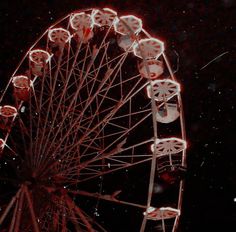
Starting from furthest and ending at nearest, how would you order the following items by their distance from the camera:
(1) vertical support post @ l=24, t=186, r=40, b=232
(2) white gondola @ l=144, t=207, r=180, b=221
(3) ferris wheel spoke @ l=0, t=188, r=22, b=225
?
(2) white gondola @ l=144, t=207, r=180, b=221 → (3) ferris wheel spoke @ l=0, t=188, r=22, b=225 → (1) vertical support post @ l=24, t=186, r=40, b=232

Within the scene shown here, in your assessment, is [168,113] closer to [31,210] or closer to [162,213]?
[162,213]

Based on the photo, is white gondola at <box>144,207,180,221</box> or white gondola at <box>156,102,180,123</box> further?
white gondola at <box>156,102,180,123</box>

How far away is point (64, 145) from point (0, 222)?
147 cm

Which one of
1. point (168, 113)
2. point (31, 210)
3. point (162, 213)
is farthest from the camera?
point (168, 113)

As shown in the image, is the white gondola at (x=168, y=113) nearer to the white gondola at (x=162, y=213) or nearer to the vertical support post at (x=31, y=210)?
the white gondola at (x=162, y=213)

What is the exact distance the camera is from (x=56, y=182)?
685 centimetres

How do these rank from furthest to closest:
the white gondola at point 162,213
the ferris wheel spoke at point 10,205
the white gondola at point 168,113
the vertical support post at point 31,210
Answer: the white gondola at point 168,113 → the white gondola at point 162,213 → the ferris wheel spoke at point 10,205 → the vertical support post at point 31,210

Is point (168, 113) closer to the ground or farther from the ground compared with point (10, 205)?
farther from the ground

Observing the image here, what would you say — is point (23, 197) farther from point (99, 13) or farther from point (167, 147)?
point (99, 13)

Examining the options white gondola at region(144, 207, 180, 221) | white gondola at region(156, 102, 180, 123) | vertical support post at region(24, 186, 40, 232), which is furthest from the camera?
white gondola at region(156, 102, 180, 123)

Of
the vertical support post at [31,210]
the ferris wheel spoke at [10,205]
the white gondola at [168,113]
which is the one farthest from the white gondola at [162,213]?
the ferris wheel spoke at [10,205]

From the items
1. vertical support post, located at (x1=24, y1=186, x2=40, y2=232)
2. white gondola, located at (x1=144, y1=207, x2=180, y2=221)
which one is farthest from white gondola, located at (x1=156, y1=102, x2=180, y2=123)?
vertical support post, located at (x1=24, y1=186, x2=40, y2=232)

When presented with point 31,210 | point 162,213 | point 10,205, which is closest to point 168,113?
point 162,213

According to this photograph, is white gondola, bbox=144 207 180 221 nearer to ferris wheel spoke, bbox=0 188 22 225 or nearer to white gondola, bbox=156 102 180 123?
white gondola, bbox=156 102 180 123
